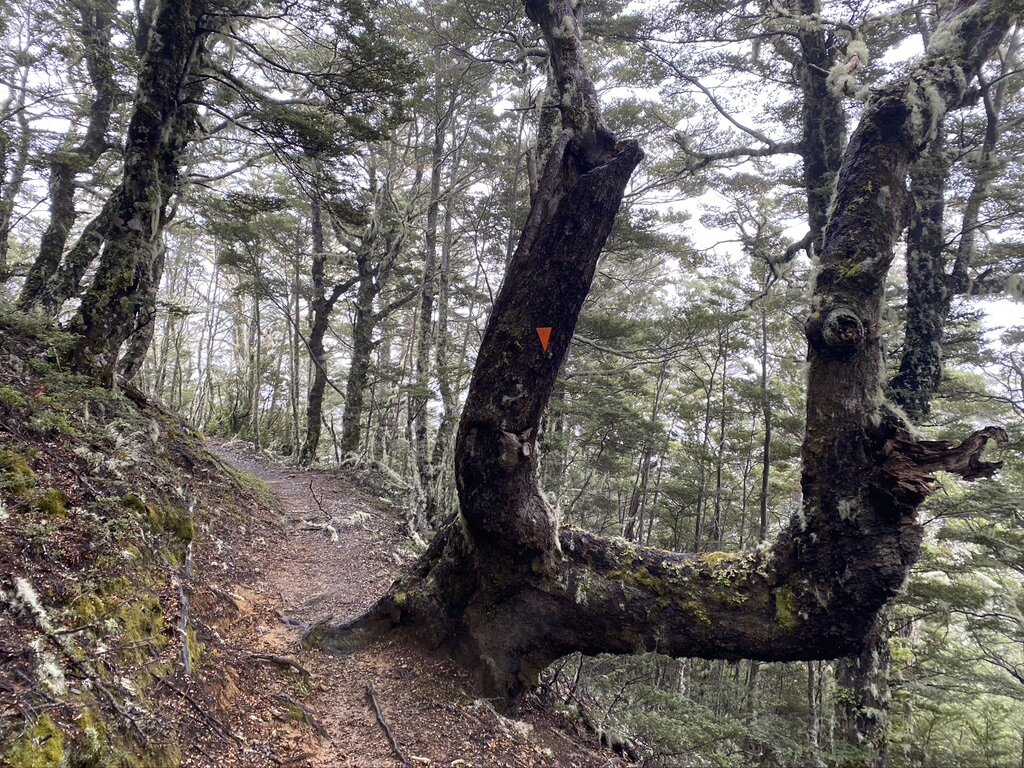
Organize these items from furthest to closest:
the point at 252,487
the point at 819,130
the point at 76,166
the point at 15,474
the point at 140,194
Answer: the point at 252,487 < the point at 76,166 < the point at 819,130 < the point at 140,194 < the point at 15,474

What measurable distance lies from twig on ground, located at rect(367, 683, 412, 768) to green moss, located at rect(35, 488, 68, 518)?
7.22 feet

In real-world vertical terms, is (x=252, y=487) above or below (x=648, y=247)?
below

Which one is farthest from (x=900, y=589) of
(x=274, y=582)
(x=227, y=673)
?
(x=274, y=582)

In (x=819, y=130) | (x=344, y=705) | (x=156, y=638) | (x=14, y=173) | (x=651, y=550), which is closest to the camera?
(x=156, y=638)

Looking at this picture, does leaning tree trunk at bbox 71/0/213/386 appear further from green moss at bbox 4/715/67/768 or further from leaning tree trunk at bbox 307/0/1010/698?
green moss at bbox 4/715/67/768

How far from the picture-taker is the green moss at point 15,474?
2770 mm

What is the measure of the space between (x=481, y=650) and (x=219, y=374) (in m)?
27.3

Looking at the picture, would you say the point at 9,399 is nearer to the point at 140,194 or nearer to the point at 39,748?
the point at 140,194

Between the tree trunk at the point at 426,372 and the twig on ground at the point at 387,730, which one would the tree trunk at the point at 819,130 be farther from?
the twig on ground at the point at 387,730

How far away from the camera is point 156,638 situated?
2742mm

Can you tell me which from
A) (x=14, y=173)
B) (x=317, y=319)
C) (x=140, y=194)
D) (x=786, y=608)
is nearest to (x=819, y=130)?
(x=786, y=608)

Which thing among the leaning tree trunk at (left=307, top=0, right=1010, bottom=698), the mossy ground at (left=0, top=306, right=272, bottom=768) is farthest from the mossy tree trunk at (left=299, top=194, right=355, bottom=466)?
the leaning tree trunk at (left=307, top=0, right=1010, bottom=698)

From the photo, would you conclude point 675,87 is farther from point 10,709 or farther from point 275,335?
point 275,335

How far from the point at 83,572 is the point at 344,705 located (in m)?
1.84
